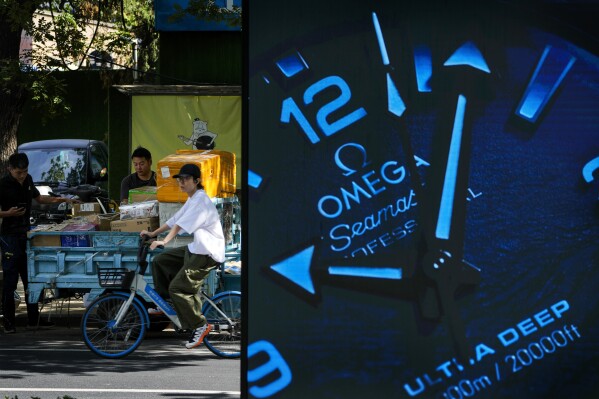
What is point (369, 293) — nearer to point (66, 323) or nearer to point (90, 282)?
point (90, 282)

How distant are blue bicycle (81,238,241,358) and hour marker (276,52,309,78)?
6.01 metres

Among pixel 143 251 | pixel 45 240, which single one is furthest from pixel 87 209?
pixel 143 251

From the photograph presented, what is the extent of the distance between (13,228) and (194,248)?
118 inches

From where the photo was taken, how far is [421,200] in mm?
5090

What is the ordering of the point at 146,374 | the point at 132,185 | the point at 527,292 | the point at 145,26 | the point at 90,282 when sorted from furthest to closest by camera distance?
the point at 145,26 → the point at 132,185 → the point at 90,282 → the point at 146,374 → the point at 527,292

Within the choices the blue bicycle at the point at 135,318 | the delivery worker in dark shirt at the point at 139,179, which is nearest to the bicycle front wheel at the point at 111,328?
the blue bicycle at the point at 135,318

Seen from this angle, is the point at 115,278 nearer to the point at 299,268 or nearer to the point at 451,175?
the point at 299,268

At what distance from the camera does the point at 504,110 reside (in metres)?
5.06

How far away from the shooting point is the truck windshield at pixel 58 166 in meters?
24.2

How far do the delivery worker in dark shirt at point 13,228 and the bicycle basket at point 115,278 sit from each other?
1.46 meters

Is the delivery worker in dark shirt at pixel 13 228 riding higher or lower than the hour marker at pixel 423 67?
lower

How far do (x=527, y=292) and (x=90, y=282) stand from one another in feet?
24.6

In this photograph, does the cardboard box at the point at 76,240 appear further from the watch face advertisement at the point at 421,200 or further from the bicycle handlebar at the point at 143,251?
the watch face advertisement at the point at 421,200

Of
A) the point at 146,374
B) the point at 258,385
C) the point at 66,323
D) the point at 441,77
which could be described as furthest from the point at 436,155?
the point at 66,323
